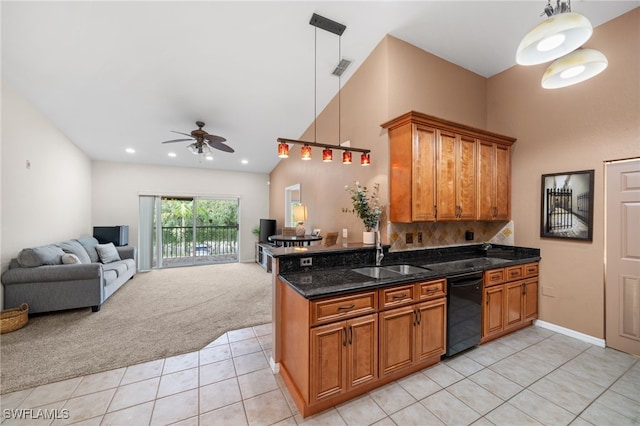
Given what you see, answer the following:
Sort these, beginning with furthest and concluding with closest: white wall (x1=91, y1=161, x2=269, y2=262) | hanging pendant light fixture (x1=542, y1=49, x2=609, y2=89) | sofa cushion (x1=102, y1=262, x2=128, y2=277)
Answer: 1. white wall (x1=91, y1=161, x2=269, y2=262)
2. sofa cushion (x1=102, y1=262, x2=128, y2=277)
3. hanging pendant light fixture (x1=542, y1=49, x2=609, y2=89)

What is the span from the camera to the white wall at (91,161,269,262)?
625 centimetres

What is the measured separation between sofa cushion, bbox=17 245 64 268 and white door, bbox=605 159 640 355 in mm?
7379

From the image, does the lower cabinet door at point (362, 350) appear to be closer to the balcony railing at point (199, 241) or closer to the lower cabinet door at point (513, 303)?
the lower cabinet door at point (513, 303)

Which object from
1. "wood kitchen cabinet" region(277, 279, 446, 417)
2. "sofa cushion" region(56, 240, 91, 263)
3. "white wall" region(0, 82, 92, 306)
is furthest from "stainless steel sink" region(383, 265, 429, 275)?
"sofa cushion" region(56, 240, 91, 263)

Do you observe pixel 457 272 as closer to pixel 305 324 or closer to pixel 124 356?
pixel 305 324

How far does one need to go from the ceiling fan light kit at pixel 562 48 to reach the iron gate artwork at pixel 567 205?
162cm

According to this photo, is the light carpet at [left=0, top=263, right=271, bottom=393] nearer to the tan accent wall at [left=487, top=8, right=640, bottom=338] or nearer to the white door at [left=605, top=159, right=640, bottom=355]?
the tan accent wall at [left=487, top=8, right=640, bottom=338]

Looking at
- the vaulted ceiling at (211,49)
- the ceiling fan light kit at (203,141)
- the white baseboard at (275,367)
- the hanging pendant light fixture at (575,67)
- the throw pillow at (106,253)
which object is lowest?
the white baseboard at (275,367)

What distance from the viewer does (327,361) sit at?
176cm

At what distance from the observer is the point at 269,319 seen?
3.47 m

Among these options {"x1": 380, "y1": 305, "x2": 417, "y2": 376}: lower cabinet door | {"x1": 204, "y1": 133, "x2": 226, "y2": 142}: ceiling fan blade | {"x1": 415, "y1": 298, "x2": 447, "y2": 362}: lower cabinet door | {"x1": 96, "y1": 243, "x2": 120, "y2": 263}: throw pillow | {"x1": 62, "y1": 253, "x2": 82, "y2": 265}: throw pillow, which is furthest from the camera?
{"x1": 96, "y1": 243, "x2": 120, "y2": 263}: throw pillow

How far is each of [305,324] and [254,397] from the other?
851 millimetres

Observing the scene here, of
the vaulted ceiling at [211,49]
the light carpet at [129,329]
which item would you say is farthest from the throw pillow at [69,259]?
the vaulted ceiling at [211,49]

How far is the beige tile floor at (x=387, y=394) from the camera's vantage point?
1.75 m
